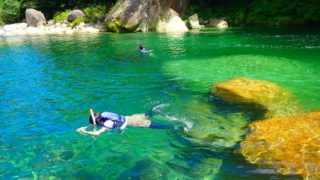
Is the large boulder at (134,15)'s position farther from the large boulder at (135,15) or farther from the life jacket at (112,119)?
the life jacket at (112,119)

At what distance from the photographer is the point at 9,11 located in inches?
2338

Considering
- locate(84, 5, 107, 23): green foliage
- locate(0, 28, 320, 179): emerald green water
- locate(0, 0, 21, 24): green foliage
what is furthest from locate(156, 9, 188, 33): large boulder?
locate(0, 0, 21, 24): green foliage

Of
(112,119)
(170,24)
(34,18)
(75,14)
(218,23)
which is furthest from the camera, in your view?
(34,18)

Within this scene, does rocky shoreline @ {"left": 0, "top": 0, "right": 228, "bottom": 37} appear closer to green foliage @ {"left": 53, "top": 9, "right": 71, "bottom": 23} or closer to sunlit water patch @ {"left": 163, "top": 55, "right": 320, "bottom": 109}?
green foliage @ {"left": 53, "top": 9, "right": 71, "bottom": 23}

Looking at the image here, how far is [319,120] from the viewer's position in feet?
31.2

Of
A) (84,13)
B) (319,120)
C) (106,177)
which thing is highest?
(84,13)

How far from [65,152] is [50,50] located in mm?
21619

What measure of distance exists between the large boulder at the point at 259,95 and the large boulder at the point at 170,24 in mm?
26191

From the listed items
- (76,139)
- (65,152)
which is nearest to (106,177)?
(65,152)

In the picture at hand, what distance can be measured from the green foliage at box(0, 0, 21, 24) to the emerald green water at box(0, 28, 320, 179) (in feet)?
114

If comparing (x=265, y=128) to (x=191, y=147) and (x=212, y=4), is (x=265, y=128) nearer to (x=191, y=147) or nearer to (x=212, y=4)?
(x=191, y=147)

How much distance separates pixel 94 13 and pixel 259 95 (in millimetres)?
37758

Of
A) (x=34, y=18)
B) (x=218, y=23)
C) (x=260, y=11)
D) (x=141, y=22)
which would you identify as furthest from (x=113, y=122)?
Answer: (x=34, y=18)

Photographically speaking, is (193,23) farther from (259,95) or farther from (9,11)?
(9,11)
